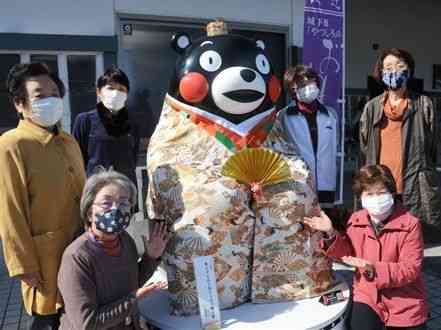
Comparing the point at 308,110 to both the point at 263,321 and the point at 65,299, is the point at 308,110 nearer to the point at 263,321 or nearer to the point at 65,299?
the point at 263,321

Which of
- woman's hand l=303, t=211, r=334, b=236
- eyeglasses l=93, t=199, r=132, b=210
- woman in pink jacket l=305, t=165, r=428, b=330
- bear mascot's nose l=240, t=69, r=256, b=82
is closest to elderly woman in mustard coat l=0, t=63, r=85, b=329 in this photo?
eyeglasses l=93, t=199, r=132, b=210

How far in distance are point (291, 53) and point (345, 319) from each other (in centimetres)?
566

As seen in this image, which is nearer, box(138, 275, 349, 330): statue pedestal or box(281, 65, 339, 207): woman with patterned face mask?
box(138, 275, 349, 330): statue pedestal

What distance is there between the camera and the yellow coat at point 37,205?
1923mm

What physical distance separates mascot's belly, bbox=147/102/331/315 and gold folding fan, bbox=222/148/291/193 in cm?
5

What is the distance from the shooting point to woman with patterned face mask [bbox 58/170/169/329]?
1833 mm

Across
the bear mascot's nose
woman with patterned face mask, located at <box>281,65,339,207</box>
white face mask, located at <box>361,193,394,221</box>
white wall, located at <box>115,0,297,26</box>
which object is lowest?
white face mask, located at <box>361,193,394,221</box>

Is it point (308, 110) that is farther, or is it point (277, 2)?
point (277, 2)

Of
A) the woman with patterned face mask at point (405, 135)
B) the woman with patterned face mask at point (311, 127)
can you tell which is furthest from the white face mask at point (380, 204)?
the woman with patterned face mask at point (405, 135)

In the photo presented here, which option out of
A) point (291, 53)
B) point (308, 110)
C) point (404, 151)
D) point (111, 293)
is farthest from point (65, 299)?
point (291, 53)

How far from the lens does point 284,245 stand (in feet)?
8.18

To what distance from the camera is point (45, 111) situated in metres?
2.06

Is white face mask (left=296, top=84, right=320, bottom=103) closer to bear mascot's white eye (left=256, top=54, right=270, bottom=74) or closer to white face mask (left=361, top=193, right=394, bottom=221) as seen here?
bear mascot's white eye (left=256, top=54, right=270, bottom=74)

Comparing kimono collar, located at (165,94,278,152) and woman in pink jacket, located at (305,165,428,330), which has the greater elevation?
kimono collar, located at (165,94,278,152)
